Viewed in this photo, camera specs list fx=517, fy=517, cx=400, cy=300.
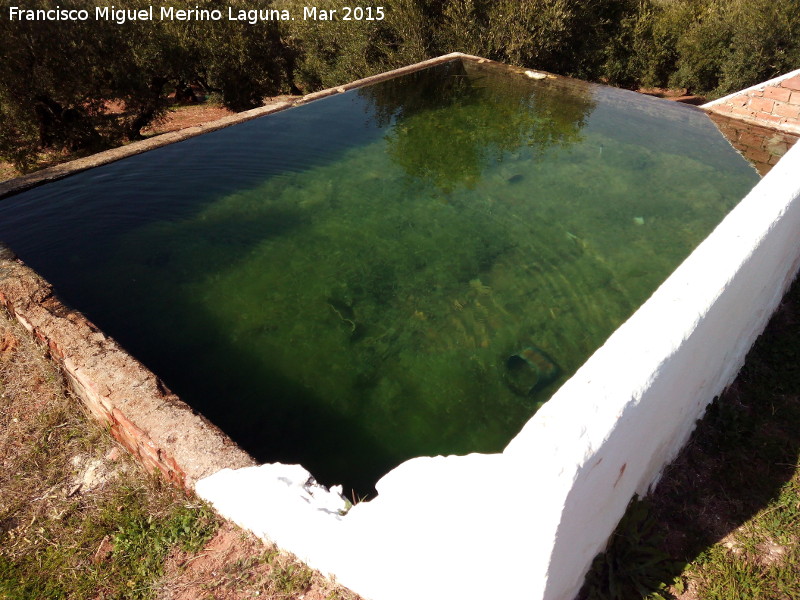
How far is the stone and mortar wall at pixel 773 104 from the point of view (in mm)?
6375

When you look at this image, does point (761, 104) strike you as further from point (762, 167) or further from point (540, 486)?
point (540, 486)

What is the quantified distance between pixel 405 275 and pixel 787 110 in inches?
220

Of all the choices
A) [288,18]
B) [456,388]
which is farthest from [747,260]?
[288,18]

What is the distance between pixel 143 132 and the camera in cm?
1130

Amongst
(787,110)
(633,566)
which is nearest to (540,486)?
(633,566)

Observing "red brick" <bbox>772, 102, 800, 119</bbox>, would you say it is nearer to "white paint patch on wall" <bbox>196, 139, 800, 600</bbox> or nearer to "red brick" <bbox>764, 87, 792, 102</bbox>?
"red brick" <bbox>764, 87, 792, 102</bbox>

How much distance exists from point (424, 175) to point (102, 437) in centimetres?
428

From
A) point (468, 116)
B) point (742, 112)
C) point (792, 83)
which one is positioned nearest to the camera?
point (792, 83)

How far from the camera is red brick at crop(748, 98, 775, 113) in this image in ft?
21.5

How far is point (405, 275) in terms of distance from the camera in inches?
174

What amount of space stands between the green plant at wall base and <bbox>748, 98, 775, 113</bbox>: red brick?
634 cm

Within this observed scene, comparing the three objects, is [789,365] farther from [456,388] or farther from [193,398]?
[193,398]

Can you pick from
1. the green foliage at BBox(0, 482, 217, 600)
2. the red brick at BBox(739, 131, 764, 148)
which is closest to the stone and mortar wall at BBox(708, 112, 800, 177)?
the red brick at BBox(739, 131, 764, 148)

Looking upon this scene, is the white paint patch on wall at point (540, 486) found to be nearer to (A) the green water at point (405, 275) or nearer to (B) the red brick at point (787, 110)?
(A) the green water at point (405, 275)
